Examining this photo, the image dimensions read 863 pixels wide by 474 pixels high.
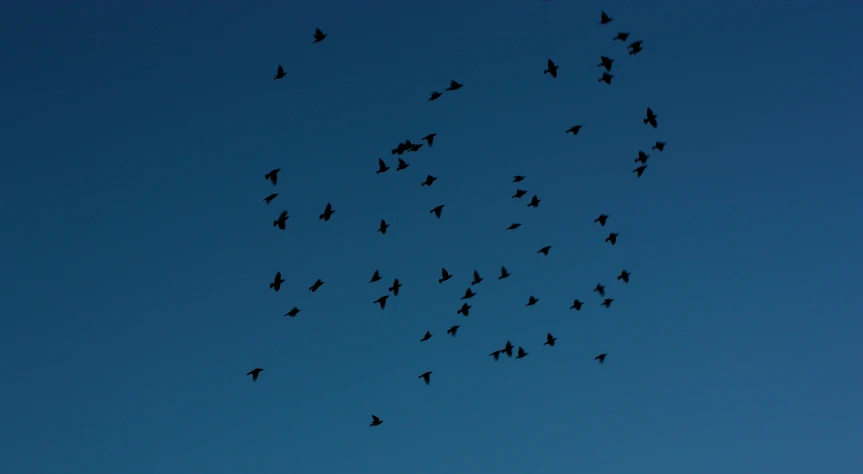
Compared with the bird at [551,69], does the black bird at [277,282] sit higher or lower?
lower

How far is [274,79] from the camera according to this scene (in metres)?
59.3

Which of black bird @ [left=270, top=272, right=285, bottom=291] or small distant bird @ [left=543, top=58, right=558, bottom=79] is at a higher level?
small distant bird @ [left=543, top=58, right=558, bottom=79]

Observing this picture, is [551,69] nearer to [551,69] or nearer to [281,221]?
[551,69]

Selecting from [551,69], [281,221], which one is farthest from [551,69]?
[281,221]

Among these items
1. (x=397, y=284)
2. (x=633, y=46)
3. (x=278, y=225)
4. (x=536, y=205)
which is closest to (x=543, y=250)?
(x=536, y=205)

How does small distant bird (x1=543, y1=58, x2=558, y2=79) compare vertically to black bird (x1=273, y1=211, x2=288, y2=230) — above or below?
above

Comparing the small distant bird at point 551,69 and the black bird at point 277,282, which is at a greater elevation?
the small distant bird at point 551,69

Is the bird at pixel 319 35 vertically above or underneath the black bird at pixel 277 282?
above

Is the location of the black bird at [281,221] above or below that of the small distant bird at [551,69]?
below

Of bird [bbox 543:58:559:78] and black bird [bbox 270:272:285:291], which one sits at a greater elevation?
bird [bbox 543:58:559:78]

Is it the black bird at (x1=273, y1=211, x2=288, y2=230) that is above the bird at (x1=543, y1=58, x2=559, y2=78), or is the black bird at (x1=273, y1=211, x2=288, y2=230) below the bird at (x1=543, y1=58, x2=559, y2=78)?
below

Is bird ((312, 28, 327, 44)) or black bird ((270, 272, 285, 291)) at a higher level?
bird ((312, 28, 327, 44))

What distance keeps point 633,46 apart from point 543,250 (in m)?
15.4

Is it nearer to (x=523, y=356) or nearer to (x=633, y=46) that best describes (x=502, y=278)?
(x=523, y=356)
